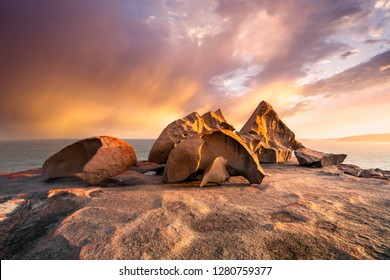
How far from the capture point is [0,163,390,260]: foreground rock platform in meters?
1.63

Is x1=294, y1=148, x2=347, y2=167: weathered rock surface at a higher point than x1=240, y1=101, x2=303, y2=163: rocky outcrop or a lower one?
lower

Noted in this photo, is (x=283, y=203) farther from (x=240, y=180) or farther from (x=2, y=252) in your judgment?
(x=2, y=252)

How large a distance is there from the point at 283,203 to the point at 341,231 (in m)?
0.92

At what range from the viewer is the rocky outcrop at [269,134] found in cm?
769

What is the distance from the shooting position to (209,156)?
4266 millimetres

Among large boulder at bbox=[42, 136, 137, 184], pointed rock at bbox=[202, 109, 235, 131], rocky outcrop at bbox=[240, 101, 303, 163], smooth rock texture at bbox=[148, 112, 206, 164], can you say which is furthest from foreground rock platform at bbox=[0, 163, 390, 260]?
rocky outcrop at bbox=[240, 101, 303, 163]

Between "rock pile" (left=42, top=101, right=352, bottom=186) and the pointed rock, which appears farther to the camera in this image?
the pointed rock

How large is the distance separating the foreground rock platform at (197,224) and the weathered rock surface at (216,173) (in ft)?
1.13

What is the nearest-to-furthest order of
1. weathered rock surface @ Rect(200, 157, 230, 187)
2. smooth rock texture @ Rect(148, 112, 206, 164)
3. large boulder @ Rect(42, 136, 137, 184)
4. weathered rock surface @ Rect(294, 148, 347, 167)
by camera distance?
1. weathered rock surface @ Rect(200, 157, 230, 187)
2. large boulder @ Rect(42, 136, 137, 184)
3. smooth rock texture @ Rect(148, 112, 206, 164)
4. weathered rock surface @ Rect(294, 148, 347, 167)

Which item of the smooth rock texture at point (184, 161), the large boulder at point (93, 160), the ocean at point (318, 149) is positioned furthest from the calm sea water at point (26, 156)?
the smooth rock texture at point (184, 161)

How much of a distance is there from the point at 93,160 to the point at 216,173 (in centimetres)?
258

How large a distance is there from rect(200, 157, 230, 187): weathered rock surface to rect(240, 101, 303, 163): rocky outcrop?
2875 mm

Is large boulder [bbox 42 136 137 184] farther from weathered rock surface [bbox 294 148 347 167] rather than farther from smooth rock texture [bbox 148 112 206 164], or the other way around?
weathered rock surface [bbox 294 148 347 167]

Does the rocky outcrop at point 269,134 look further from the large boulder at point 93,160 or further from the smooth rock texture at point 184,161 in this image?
the large boulder at point 93,160
